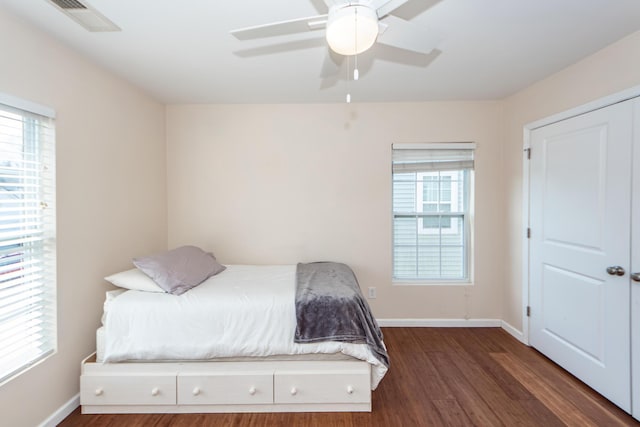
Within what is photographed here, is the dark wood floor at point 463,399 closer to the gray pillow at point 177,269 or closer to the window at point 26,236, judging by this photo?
the window at point 26,236

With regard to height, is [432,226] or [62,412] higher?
[432,226]

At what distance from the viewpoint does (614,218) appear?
81.1 inches

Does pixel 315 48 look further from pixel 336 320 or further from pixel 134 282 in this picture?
pixel 134 282

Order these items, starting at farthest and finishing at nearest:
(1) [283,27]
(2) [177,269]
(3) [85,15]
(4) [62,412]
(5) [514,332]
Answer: (5) [514,332] < (2) [177,269] < (4) [62,412] < (3) [85,15] < (1) [283,27]

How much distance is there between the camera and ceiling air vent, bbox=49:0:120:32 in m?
1.59

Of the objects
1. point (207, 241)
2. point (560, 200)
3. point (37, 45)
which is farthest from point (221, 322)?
point (560, 200)

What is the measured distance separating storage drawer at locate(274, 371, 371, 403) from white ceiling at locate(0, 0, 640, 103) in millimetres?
2220

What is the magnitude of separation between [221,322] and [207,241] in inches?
58.5

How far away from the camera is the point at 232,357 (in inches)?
79.7

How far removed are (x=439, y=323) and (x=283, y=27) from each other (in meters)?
3.21

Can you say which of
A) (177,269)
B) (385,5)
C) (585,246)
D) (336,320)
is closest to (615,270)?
(585,246)

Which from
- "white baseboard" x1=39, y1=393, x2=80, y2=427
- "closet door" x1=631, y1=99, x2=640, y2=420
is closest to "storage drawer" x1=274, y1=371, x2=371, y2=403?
"white baseboard" x1=39, y1=393, x2=80, y2=427

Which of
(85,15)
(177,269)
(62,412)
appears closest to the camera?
(85,15)

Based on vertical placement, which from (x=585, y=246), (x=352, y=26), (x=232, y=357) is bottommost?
(x=232, y=357)
